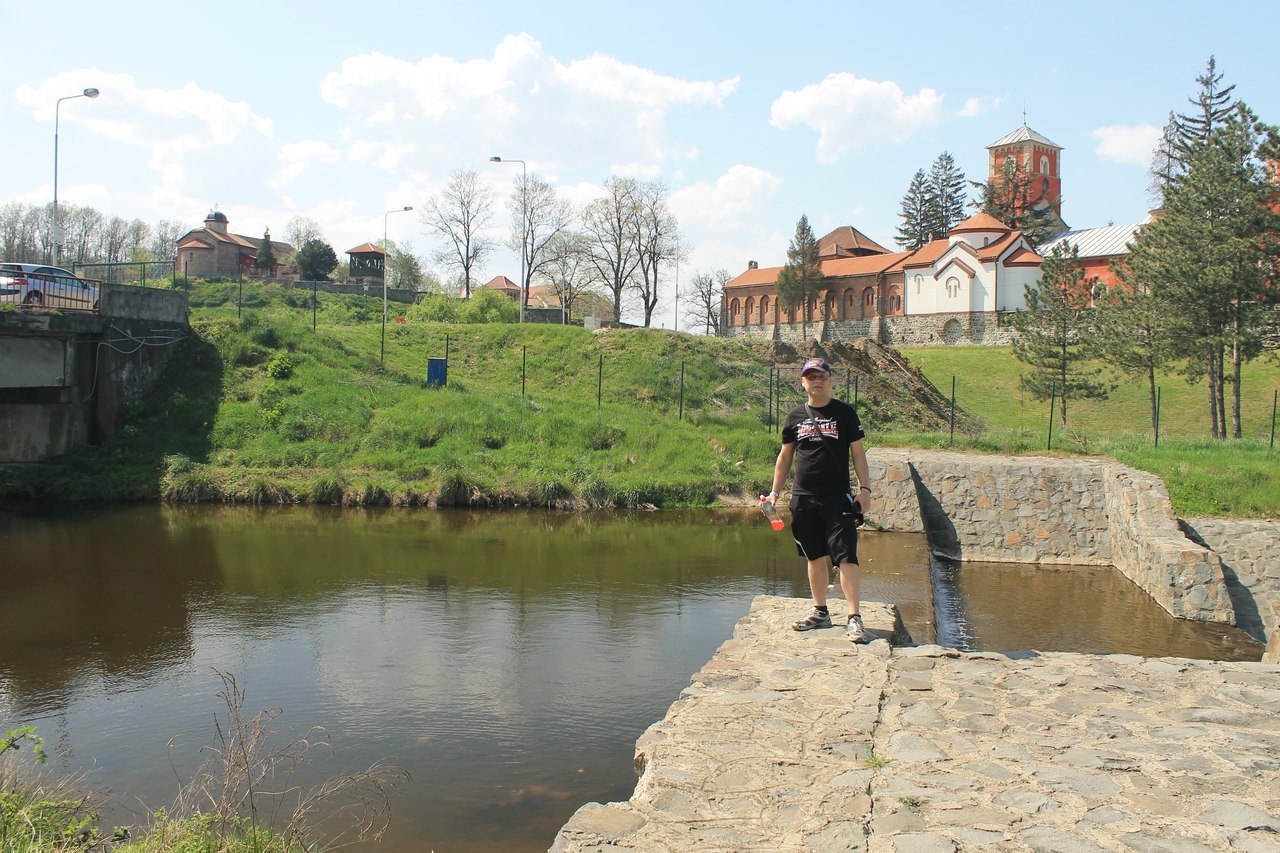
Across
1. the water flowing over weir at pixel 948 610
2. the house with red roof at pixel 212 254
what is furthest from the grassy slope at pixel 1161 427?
the house with red roof at pixel 212 254

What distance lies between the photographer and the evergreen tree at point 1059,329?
1326 inches

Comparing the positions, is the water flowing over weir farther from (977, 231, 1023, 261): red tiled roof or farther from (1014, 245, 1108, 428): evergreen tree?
(977, 231, 1023, 261): red tiled roof

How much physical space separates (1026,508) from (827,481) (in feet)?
36.2

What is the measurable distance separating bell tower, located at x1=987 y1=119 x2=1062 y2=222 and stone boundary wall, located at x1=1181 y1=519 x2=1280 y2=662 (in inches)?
3077

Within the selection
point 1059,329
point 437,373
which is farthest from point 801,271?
point 437,373

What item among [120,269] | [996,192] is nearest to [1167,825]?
[120,269]

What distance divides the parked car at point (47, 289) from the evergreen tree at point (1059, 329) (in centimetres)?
2976

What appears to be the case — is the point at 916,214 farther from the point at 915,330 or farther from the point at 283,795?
the point at 283,795

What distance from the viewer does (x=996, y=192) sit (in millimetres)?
82562

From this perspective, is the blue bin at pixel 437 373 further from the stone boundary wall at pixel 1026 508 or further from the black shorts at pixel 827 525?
the black shorts at pixel 827 525

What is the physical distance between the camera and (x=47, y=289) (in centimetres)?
2266

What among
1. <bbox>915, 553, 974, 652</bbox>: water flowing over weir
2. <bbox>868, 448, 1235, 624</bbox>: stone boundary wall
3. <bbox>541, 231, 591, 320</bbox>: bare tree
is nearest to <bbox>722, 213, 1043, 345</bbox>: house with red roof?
<bbox>541, 231, 591, 320</bbox>: bare tree

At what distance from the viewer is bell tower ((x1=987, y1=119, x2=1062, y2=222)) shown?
87.1 meters

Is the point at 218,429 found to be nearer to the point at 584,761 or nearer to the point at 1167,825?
the point at 584,761
